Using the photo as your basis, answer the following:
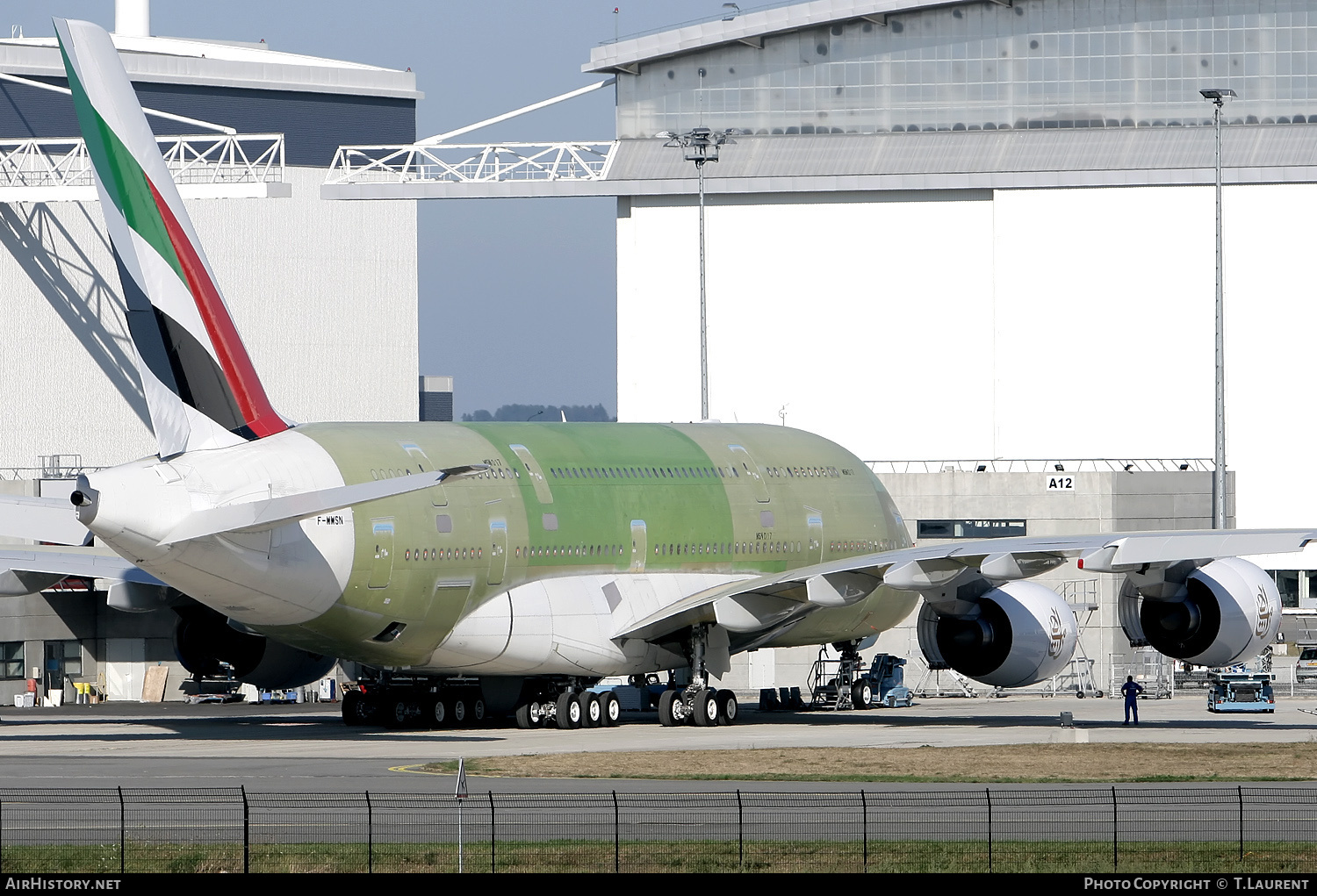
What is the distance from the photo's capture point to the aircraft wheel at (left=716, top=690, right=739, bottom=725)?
130ft

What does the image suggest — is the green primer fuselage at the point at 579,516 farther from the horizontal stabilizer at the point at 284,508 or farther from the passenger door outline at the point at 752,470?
the horizontal stabilizer at the point at 284,508

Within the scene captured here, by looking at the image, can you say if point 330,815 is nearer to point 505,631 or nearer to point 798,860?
point 798,860

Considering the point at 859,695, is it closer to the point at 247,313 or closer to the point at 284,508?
the point at 284,508

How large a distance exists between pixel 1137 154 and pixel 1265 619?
3766 cm

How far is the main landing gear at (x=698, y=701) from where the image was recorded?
39.2 m

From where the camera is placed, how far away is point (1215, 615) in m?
36.3

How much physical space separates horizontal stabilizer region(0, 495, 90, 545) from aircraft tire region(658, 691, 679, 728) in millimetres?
11842

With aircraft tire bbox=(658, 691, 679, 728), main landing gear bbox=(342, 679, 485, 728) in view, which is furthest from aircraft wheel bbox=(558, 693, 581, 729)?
main landing gear bbox=(342, 679, 485, 728)

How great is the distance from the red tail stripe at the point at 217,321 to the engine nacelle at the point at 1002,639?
13.3 m

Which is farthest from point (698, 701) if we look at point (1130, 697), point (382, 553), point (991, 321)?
point (991, 321)

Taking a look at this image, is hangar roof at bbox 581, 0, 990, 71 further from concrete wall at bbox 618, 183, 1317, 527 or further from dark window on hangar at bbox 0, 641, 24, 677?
dark window on hangar at bbox 0, 641, 24, 677

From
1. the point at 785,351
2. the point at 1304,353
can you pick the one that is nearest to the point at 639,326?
the point at 785,351

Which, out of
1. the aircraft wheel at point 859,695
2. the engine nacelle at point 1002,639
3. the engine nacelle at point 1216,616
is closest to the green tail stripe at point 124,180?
the engine nacelle at point 1002,639

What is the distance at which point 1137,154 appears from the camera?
71438 millimetres
